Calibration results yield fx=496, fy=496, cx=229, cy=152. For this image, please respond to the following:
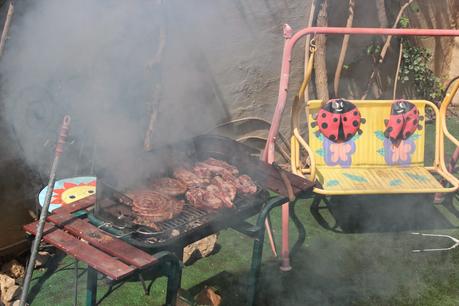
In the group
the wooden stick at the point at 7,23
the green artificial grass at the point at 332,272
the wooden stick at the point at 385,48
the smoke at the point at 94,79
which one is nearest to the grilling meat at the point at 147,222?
the smoke at the point at 94,79

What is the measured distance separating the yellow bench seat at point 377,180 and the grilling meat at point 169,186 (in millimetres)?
1585

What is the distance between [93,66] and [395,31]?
2.63 meters

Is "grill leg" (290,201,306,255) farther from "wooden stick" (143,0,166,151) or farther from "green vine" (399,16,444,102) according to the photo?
"green vine" (399,16,444,102)

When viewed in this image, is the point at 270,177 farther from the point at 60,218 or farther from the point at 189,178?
the point at 60,218

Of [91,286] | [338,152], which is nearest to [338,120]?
[338,152]

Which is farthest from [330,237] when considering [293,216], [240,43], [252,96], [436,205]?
[240,43]

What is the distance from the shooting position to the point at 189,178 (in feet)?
11.1

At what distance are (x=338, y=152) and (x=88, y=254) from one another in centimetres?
312

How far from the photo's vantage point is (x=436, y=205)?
550cm

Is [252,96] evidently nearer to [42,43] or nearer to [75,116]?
[75,116]

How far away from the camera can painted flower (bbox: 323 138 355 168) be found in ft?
16.5

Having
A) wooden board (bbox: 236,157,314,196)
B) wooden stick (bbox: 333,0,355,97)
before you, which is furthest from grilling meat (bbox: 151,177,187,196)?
wooden stick (bbox: 333,0,355,97)

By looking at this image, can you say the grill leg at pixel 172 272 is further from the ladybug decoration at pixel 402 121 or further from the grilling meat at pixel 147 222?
the ladybug decoration at pixel 402 121

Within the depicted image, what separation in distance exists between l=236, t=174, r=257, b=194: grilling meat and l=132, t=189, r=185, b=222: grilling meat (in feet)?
1.35
